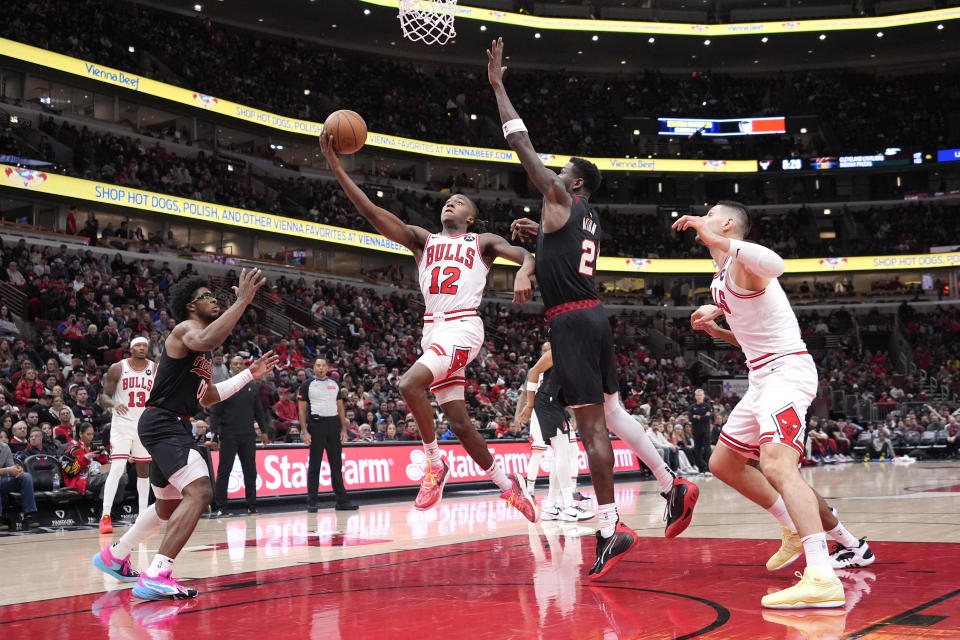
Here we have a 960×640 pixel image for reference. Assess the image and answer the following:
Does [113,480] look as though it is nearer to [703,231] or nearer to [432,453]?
[432,453]

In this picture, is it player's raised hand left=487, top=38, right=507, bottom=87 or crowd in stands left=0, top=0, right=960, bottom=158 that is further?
crowd in stands left=0, top=0, right=960, bottom=158

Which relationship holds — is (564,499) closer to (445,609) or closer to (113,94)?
(445,609)

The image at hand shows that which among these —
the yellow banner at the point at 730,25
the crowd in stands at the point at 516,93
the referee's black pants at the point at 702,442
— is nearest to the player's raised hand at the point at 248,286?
the referee's black pants at the point at 702,442

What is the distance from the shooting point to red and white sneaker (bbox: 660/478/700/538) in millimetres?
5727

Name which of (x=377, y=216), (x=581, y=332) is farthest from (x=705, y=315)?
(x=377, y=216)

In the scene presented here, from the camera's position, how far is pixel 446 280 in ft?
21.7

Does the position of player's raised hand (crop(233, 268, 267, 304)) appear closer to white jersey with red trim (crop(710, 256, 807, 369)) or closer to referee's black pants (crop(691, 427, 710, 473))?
white jersey with red trim (crop(710, 256, 807, 369))

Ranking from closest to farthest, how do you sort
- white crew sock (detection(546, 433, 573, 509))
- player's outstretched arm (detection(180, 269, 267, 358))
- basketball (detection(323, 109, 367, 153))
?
player's outstretched arm (detection(180, 269, 267, 358))
basketball (detection(323, 109, 367, 153))
white crew sock (detection(546, 433, 573, 509))

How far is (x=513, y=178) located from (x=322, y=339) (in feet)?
73.9

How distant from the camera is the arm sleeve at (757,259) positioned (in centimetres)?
460

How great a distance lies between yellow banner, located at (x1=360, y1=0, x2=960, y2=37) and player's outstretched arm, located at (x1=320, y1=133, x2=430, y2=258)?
118ft

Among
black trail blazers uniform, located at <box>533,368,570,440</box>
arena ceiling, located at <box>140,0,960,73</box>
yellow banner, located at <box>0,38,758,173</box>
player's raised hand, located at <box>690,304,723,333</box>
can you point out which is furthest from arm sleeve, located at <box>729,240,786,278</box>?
arena ceiling, located at <box>140,0,960,73</box>

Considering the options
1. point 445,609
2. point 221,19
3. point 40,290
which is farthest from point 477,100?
point 445,609

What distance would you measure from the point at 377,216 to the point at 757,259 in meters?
2.95
